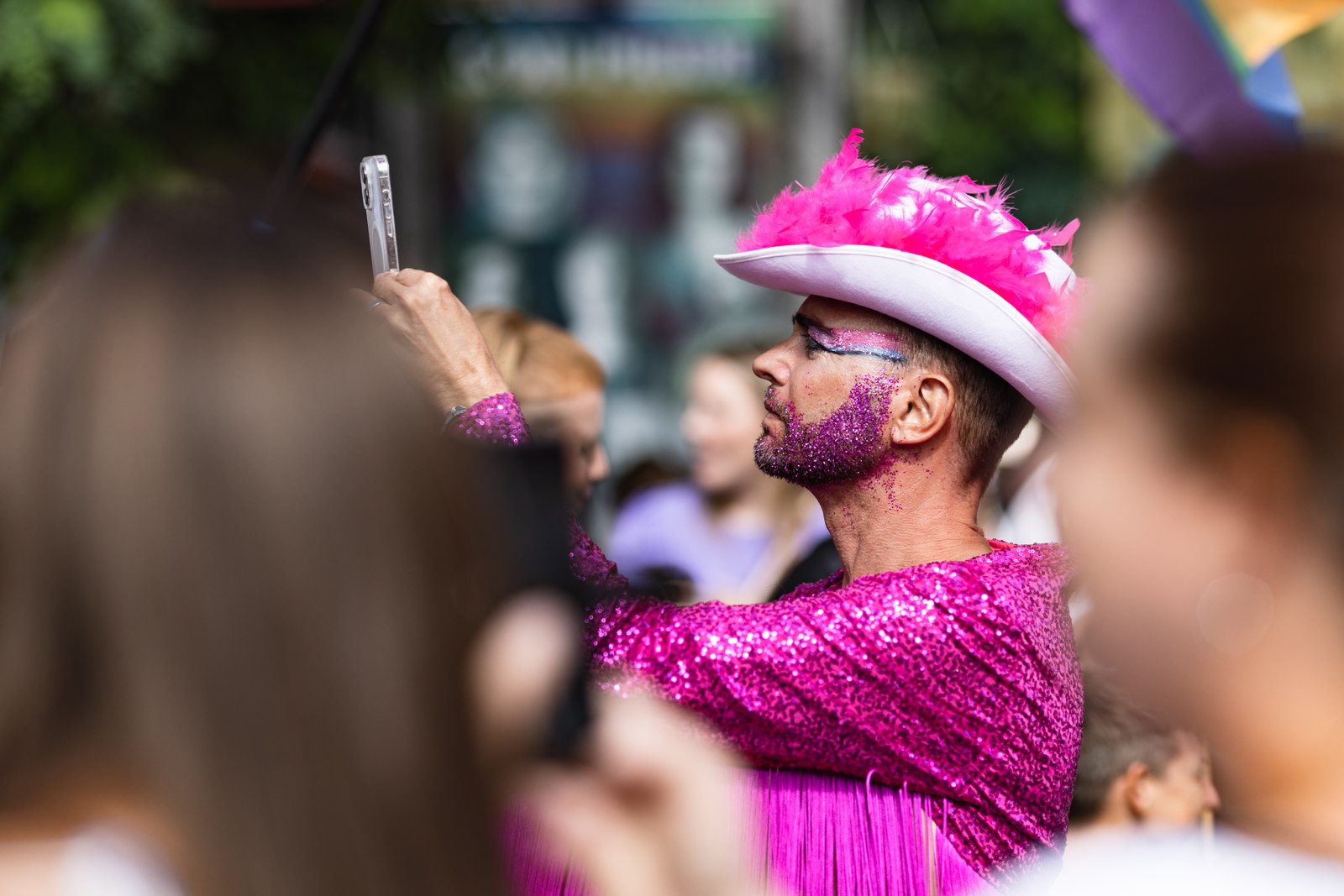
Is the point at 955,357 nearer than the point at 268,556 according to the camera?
No

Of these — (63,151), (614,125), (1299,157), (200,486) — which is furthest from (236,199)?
(614,125)

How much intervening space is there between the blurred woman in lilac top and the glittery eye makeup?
245 centimetres

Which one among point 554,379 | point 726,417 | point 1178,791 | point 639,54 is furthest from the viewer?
point 639,54

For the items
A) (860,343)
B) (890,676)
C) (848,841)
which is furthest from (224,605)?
(860,343)

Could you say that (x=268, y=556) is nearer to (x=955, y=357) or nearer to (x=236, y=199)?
(x=236, y=199)

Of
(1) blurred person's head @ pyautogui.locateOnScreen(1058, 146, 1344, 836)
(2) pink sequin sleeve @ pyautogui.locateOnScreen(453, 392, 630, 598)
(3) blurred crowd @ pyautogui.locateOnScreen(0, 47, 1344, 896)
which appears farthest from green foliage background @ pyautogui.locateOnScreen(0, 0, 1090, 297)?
(1) blurred person's head @ pyautogui.locateOnScreen(1058, 146, 1344, 836)

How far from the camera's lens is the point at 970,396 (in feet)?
7.27

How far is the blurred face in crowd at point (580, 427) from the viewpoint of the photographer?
116 inches

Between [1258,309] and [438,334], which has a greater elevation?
[438,334]

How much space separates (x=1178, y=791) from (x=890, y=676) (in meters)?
1.17

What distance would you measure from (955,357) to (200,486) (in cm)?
145

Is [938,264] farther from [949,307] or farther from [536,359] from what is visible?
[536,359]

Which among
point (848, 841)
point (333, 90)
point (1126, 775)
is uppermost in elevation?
point (333, 90)

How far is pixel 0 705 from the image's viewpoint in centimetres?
99
